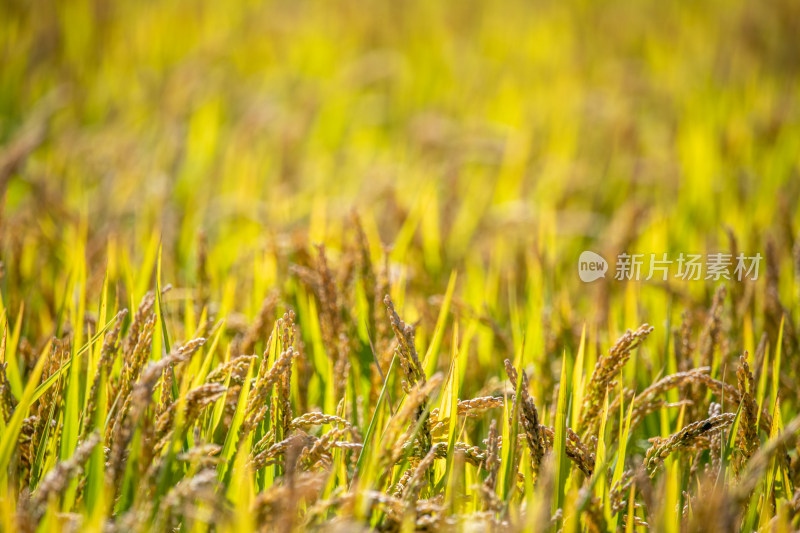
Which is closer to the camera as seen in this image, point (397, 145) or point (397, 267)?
point (397, 267)

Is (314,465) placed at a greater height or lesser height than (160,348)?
lesser

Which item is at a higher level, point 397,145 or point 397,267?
point 397,145

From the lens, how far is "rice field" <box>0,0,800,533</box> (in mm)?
900

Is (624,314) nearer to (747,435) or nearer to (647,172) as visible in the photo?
(747,435)

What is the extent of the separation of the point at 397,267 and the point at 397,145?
1.76 metres

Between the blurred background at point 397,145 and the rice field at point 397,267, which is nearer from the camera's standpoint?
the rice field at point 397,267

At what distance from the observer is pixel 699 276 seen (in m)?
1.94

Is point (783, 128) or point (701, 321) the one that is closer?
point (701, 321)

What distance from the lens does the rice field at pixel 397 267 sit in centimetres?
90

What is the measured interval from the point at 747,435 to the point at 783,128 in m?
2.80

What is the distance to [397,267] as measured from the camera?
1.85m

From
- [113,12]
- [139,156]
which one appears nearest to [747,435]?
[139,156]

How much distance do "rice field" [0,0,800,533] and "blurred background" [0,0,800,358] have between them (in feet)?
0.07

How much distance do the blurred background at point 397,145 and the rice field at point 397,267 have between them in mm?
20
